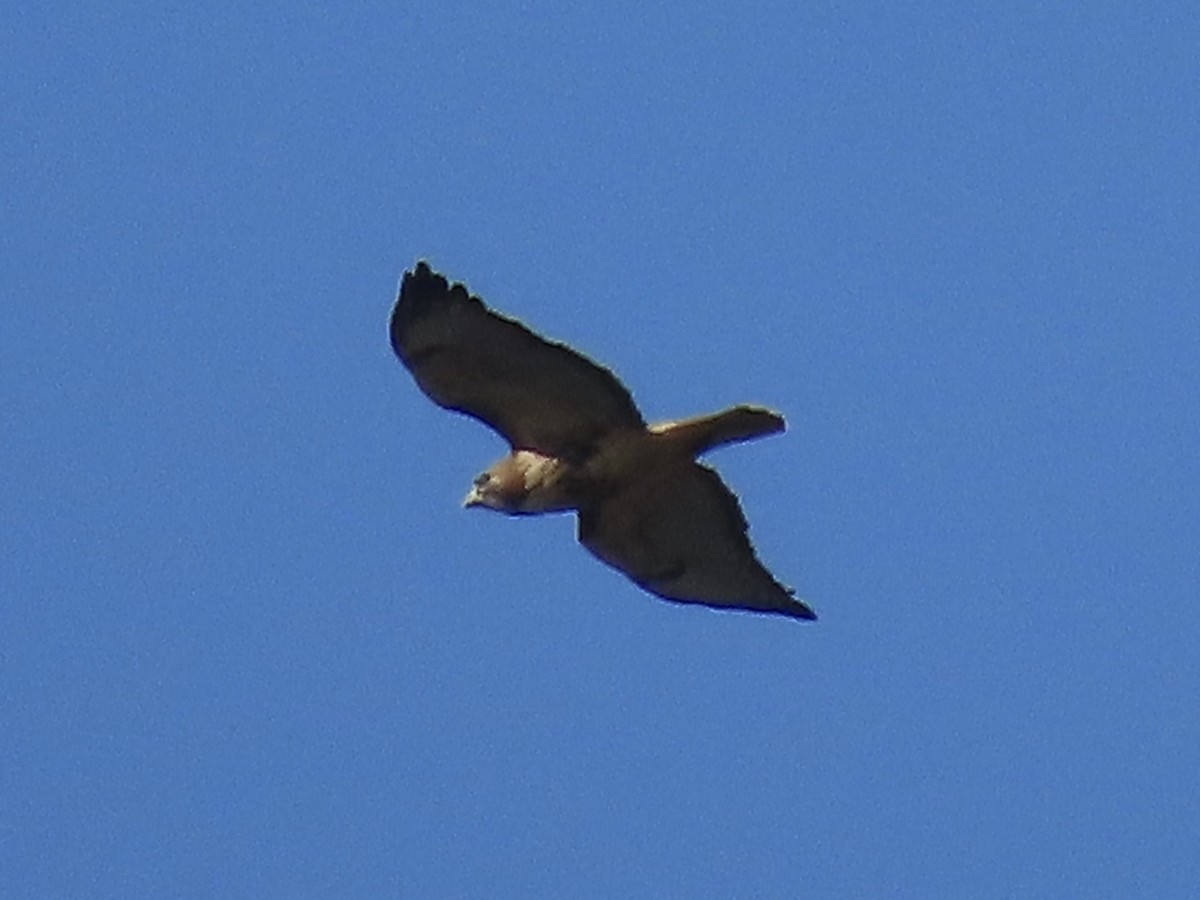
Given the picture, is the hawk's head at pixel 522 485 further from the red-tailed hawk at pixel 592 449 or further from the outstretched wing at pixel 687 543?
the outstretched wing at pixel 687 543

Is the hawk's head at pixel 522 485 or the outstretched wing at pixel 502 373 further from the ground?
the outstretched wing at pixel 502 373

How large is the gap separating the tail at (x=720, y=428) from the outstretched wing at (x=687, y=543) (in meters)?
0.61

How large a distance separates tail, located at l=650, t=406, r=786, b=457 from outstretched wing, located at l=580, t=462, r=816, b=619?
1.99 ft

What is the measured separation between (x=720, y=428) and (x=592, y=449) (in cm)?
90

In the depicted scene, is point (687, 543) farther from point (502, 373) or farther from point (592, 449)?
point (502, 373)

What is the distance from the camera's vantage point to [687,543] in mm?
16188

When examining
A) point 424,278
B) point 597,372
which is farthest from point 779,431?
point 424,278

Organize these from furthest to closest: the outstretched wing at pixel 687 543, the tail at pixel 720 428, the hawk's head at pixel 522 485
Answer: the outstretched wing at pixel 687 543 < the hawk's head at pixel 522 485 < the tail at pixel 720 428

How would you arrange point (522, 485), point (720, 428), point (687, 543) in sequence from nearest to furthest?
point (720, 428), point (522, 485), point (687, 543)

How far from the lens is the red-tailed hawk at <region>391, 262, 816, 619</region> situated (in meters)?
14.7

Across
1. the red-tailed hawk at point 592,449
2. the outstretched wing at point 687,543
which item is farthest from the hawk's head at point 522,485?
the outstretched wing at point 687,543

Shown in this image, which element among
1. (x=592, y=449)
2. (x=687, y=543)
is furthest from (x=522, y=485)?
(x=687, y=543)

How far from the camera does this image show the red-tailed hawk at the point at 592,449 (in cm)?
1474

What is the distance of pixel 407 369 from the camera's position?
49.3 feet
